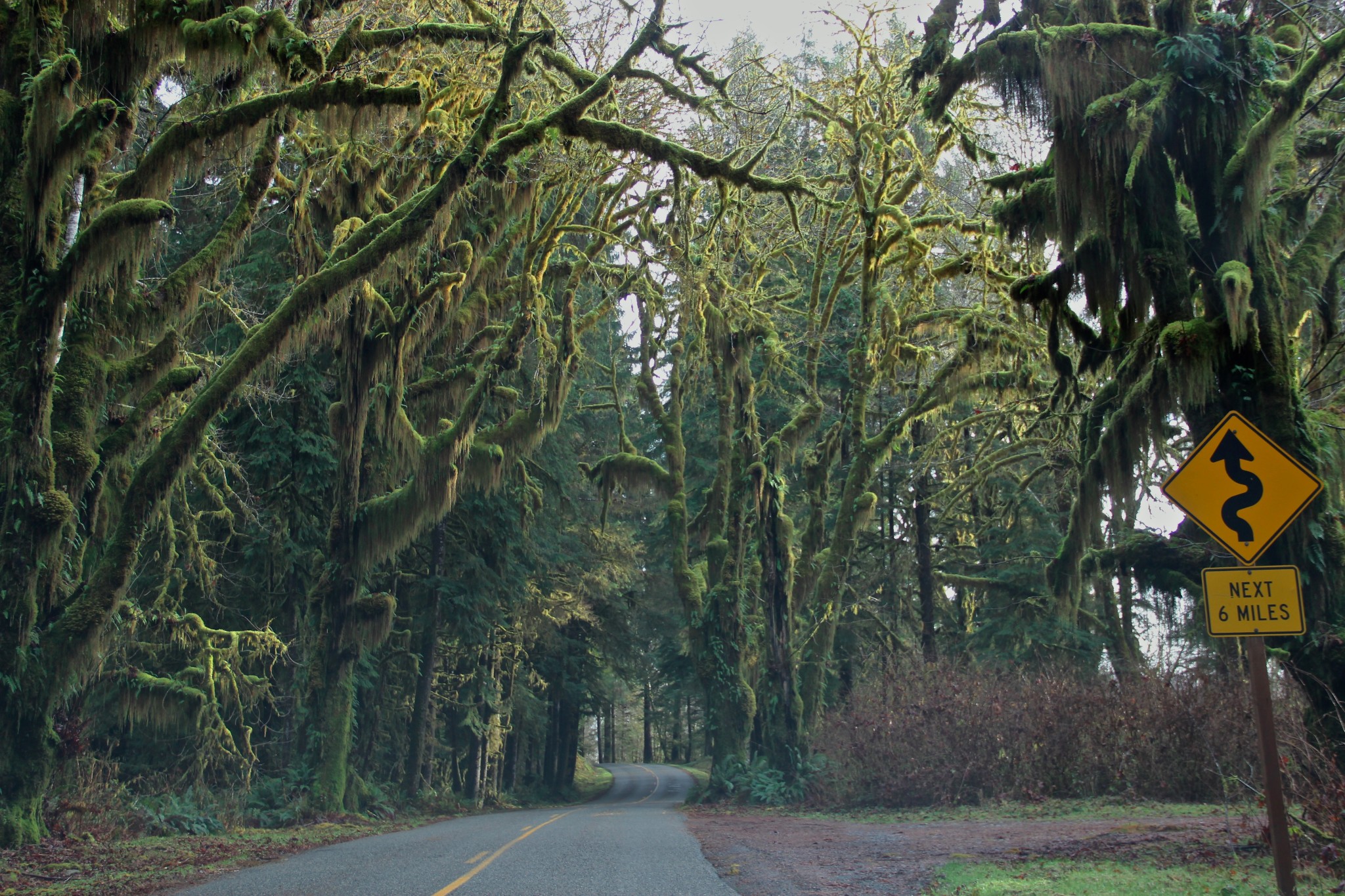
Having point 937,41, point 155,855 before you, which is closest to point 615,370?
point 937,41

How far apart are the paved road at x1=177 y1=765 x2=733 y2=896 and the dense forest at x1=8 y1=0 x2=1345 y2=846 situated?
11.6ft

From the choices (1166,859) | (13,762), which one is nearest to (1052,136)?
(1166,859)

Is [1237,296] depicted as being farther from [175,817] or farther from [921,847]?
[175,817]

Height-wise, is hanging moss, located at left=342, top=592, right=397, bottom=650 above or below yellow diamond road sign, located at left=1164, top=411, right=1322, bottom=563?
below

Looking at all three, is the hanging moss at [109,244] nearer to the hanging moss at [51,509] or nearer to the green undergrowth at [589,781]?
the hanging moss at [51,509]

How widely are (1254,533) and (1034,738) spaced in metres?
10.7

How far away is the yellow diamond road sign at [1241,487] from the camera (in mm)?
5879

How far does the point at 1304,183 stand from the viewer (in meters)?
9.43

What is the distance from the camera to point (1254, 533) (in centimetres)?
592

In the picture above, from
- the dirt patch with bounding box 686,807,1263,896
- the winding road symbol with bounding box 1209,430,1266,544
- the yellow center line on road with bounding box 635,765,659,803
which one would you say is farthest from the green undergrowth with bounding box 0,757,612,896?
the yellow center line on road with bounding box 635,765,659,803

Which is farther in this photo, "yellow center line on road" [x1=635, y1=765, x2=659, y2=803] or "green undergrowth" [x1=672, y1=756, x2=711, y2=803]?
"yellow center line on road" [x1=635, y1=765, x2=659, y2=803]

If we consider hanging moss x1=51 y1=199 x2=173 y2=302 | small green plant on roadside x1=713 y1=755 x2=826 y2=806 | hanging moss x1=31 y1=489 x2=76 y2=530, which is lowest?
small green plant on roadside x1=713 y1=755 x2=826 y2=806

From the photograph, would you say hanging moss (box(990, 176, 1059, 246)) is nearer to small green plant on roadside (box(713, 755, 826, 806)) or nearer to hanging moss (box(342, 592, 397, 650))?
hanging moss (box(342, 592, 397, 650))

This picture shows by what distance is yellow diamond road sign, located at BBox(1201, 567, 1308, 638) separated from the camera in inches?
226
